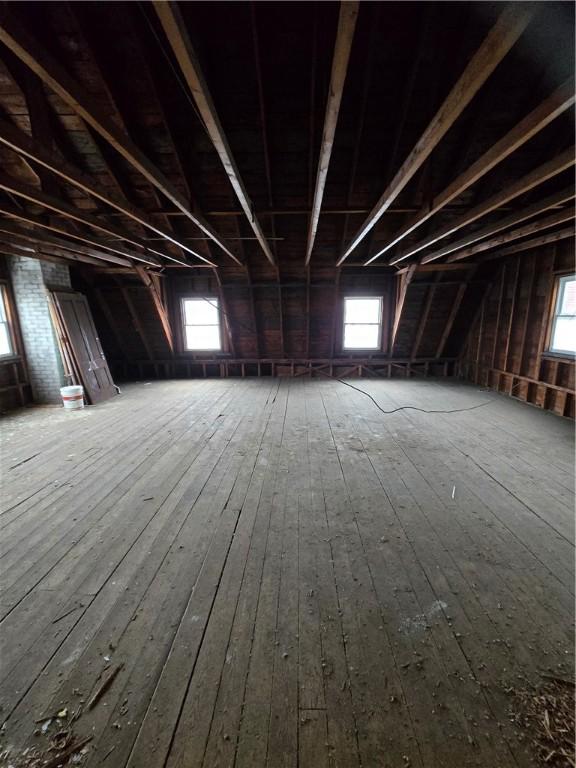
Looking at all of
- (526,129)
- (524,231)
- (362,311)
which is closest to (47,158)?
(526,129)

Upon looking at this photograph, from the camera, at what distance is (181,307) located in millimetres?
7965

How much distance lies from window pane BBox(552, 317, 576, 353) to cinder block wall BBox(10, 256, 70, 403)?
855cm

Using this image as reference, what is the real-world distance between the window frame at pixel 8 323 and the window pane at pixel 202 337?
3.38 metres

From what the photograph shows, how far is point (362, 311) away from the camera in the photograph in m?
7.89

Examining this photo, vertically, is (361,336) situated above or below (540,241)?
below

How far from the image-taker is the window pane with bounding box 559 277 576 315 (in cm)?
508

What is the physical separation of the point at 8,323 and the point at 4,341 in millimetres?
320

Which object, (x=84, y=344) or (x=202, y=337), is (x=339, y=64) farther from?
(x=202, y=337)

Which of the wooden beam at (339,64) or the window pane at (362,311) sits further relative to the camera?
the window pane at (362,311)

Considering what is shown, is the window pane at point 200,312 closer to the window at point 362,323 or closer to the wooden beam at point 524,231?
the window at point 362,323

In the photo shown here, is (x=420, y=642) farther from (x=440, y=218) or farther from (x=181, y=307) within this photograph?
(x=181, y=307)

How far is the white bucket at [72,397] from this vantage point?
5.76m

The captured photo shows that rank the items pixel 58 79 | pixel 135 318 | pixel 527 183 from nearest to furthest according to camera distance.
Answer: pixel 58 79
pixel 527 183
pixel 135 318

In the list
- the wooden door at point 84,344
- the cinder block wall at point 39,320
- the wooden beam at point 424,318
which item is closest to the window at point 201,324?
the wooden door at point 84,344
